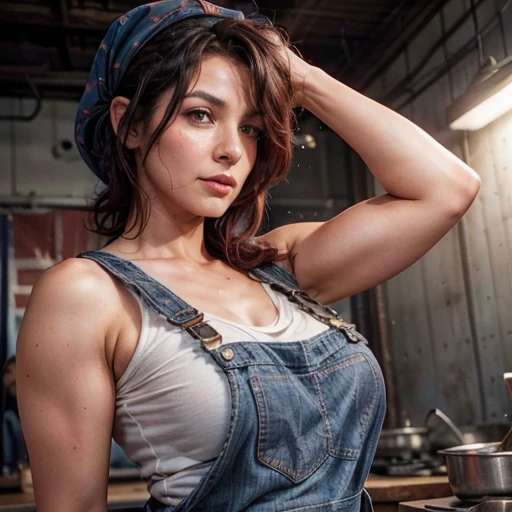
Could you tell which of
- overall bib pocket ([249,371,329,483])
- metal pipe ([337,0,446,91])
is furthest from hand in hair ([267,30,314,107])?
metal pipe ([337,0,446,91])

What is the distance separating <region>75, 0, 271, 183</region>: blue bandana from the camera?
4.45ft

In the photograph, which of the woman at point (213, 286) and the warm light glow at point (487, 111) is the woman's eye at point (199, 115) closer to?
the woman at point (213, 286)

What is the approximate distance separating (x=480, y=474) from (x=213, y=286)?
780mm

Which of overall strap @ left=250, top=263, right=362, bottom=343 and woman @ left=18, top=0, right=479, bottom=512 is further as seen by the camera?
overall strap @ left=250, top=263, right=362, bottom=343

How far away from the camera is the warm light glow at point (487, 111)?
2605mm

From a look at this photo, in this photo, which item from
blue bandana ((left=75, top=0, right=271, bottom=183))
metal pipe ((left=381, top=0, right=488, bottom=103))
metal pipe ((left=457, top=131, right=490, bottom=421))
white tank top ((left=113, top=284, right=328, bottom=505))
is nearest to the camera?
white tank top ((left=113, top=284, right=328, bottom=505))

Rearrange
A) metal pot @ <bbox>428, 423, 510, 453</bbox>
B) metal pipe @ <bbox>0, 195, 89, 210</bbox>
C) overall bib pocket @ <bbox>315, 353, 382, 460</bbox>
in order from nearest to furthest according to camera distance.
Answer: overall bib pocket @ <bbox>315, 353, 382, 460</bbox> < metal pot @ <bbox>428, 423, 510, 453</bbox> < metal pipe @ <bbox>0, 195, 89, 210</bbox>

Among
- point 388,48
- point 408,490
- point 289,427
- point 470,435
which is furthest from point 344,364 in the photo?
point 388,48

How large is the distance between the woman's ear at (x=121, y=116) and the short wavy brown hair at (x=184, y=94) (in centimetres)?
1

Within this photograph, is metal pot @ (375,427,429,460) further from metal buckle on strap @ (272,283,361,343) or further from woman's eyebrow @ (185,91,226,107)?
woman's eyebrow @ (185,91,226,107)

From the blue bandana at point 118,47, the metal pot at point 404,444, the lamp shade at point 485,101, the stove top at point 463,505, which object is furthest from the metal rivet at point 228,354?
the metal pot at point 404,444

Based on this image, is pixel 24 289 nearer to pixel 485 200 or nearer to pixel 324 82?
pixel 485 200

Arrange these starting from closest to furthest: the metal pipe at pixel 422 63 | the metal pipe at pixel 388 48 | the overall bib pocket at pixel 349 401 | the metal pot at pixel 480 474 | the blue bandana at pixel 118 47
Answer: the overall bib pocket at pixel 349 401
the blue bandana at pixel 118 47
the metal pot at pixel 480 474
the metal pipe at pixel 422 63
the metal pipe at pixel 388 48

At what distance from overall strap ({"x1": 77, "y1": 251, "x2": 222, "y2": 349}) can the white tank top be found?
13 mm
